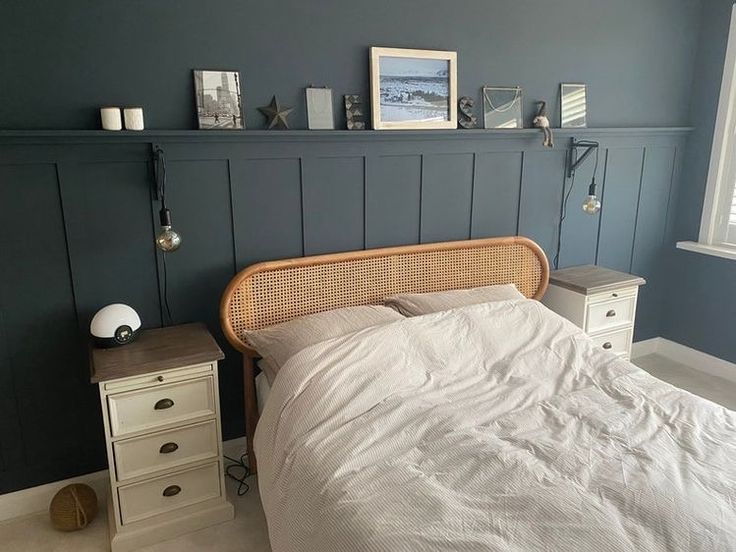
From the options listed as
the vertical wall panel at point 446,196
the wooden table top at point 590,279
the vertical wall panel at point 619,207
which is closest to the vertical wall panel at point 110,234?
the vertical wall panel at point 446,196

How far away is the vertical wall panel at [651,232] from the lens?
3.67 metres

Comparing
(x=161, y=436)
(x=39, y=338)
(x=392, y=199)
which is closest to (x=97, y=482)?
(x=161, y=436)

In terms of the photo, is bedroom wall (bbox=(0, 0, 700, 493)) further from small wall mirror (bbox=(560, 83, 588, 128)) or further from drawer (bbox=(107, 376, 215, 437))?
drawer (bbox=(107, 376, 215, 437))

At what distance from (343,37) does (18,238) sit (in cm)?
157

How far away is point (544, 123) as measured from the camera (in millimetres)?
3080

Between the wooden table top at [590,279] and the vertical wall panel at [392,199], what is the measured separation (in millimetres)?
909

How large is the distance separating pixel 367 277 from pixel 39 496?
5.53 feet

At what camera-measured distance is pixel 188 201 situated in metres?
2.43

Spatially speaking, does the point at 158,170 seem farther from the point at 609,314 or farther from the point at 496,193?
the point at 609,314

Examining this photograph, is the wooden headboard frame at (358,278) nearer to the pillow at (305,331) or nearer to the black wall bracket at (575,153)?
the pillow at (305,331)

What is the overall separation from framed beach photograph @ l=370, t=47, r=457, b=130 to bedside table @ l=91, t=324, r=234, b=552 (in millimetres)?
1322

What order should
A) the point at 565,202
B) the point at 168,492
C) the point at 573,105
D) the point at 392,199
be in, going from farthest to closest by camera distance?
the point at 565,202 < the point at 573,105 < the point at 392,199 < the point at 168,492

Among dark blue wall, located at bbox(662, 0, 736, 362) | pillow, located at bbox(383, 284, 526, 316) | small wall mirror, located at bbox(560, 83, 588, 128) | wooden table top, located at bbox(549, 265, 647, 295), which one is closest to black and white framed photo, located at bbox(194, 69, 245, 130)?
pillow, located at bbox(383, 284, 526, 316)

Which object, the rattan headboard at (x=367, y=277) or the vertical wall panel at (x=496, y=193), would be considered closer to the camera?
the rattan headboard at (x=367, y=277)
